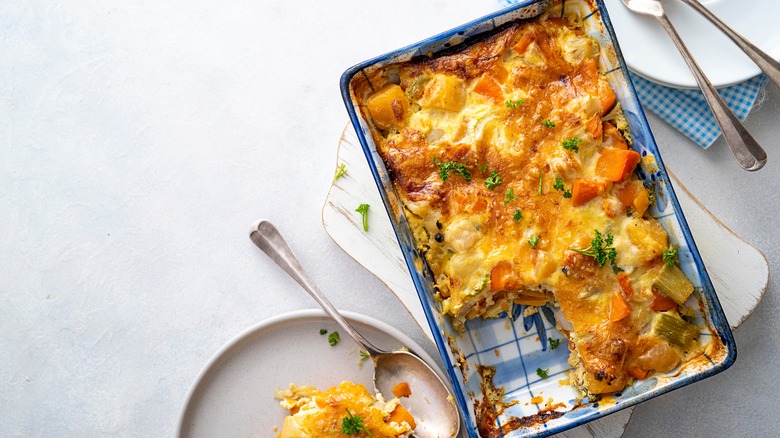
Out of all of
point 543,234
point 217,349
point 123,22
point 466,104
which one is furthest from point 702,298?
point 123,22

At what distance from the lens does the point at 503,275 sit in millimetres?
2775

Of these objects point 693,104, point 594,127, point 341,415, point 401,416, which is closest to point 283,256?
point 341,415

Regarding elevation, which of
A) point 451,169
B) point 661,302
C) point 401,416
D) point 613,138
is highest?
point 451,169

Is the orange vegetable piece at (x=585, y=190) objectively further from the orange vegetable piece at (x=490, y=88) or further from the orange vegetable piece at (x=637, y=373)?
the orange vegetable piece at (x=637, y=373)

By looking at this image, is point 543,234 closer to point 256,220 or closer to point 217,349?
point 256,220

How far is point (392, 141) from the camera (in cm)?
286

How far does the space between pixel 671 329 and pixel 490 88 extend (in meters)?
1.30

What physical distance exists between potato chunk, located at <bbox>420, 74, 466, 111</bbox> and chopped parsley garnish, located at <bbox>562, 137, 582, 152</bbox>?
1.57 feet

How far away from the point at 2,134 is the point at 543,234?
119 inches

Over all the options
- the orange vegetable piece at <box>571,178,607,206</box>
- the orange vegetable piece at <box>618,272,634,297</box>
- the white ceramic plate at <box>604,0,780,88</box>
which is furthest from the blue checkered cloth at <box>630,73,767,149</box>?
the orange vegetable piece at <box>618,272,634,297</box>

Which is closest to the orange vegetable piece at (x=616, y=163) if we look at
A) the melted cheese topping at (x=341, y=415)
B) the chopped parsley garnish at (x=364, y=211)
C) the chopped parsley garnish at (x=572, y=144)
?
the chopped parsley garnish at (x=572, y=144)

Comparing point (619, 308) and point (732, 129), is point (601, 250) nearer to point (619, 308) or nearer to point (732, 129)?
point (619, 308)

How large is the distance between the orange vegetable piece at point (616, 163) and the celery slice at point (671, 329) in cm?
63

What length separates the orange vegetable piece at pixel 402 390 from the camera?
3197 mm
